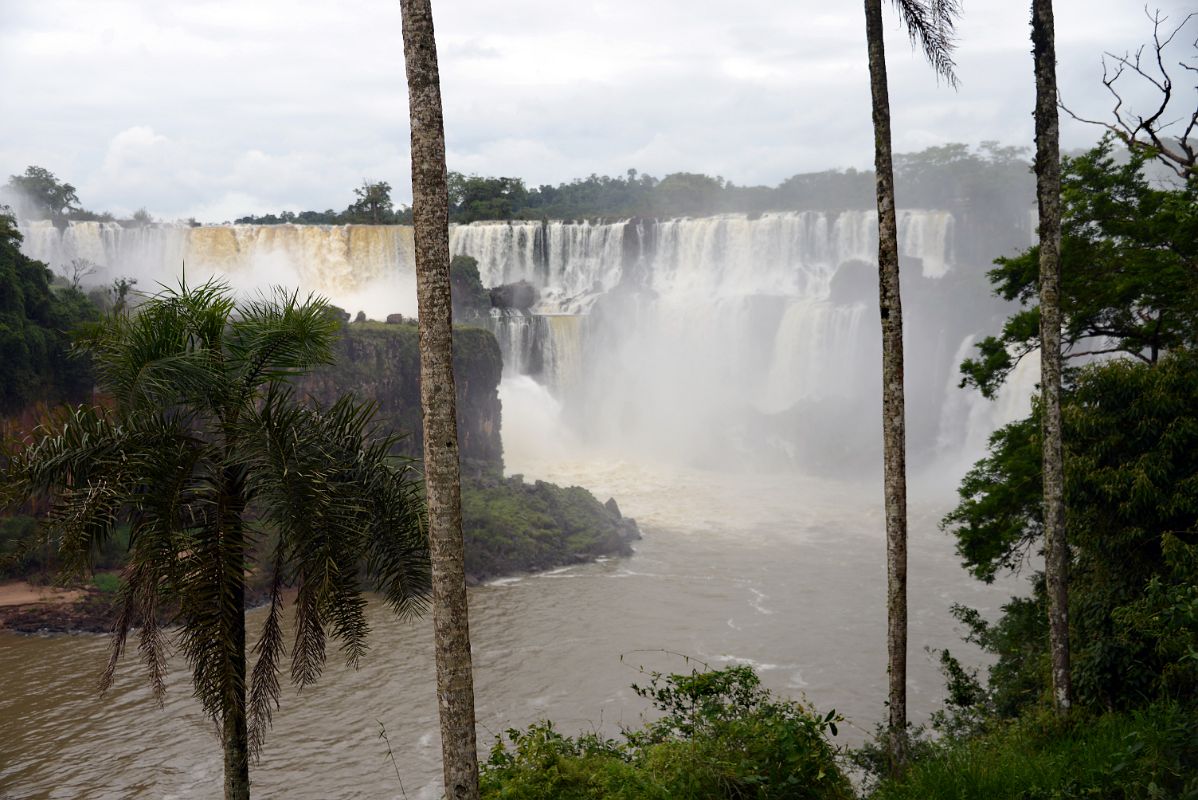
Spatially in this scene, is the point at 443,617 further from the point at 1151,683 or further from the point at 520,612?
the point at 520,612

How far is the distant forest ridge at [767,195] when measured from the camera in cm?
5122

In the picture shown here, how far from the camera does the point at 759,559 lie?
972 inches

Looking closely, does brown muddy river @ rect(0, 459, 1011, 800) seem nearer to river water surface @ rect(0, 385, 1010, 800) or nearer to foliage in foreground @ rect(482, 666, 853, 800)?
river water surface @ rect(0, 385, 1010, 800)

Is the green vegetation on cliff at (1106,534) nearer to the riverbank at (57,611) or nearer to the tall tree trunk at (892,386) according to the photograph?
the tall tree trunk at (892,386)

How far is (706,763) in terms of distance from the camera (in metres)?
5.65

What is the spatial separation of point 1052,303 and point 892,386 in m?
1.35

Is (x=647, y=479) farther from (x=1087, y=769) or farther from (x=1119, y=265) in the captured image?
(x=1087, y=769)

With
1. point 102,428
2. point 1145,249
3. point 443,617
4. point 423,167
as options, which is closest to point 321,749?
point 102,428

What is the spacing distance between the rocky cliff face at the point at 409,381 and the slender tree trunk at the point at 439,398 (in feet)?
73.7

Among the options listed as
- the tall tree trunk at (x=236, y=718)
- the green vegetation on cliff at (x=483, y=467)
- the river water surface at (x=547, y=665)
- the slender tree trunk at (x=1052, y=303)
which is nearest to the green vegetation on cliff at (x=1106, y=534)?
the slender tree trunk at (x=1052, y=303)

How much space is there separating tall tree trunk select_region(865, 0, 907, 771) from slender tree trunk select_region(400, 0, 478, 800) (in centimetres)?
350

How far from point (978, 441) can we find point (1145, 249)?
2457 cm

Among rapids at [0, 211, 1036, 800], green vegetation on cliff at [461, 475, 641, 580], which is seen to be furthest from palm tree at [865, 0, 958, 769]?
green vegetation on cliff at [461, 475, 641, 580]

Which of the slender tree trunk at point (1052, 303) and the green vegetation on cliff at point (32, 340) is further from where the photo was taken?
the green vegetation on cliff at point (32, 340)
